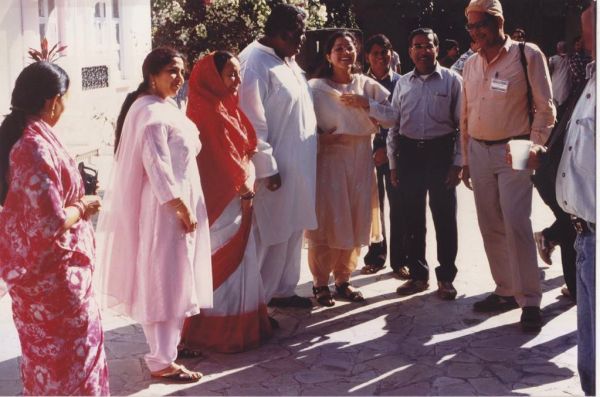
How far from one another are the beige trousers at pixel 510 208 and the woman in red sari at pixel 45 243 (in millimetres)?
2844

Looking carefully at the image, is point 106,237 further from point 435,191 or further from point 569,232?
point 569,232

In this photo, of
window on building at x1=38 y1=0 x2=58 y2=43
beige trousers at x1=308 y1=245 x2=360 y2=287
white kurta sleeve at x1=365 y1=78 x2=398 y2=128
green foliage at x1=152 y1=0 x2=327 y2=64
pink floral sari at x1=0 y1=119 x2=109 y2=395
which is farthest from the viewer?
green foliage at x1=152 y1=0 x2=327 y2=64

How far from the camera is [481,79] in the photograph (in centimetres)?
556

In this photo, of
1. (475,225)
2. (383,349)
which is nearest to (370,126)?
(383,349)

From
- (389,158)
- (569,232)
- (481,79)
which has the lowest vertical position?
(569,232)

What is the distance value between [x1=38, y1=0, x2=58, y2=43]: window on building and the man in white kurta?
4646mm

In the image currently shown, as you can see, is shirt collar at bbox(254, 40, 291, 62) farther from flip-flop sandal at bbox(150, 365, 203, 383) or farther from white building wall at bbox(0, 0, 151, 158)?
white building wall at bbox(0, 0, 151, 158)

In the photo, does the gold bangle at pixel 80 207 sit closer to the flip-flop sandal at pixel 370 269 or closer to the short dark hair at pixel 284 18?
the short dark hair at pixel 284 18

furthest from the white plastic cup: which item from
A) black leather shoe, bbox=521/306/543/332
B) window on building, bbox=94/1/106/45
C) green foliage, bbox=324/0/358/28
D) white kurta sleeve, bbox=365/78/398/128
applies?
window on building, bbox=94/1/106/45

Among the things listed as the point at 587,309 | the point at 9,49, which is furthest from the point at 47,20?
the point at 587,309

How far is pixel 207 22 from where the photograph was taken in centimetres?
1017

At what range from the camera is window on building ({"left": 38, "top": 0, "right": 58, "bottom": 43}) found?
9.40 metres

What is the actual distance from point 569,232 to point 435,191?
0.97m

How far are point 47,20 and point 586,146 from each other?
24.0ft
